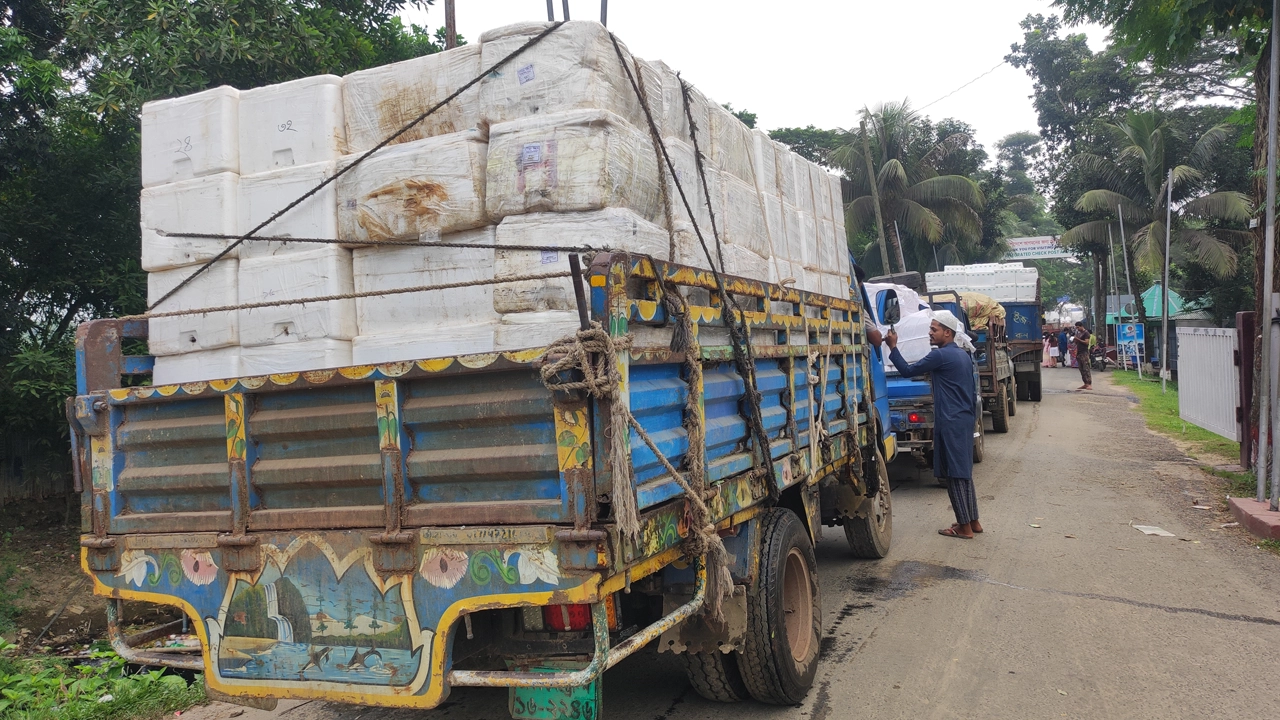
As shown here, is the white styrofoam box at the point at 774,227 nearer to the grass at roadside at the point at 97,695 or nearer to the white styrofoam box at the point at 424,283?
the white styrofoam box at the point at 424,283

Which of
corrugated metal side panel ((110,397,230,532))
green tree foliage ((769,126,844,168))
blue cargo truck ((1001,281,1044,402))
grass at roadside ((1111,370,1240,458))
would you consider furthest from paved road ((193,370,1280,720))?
green tree foliage ((769,126,844,168))

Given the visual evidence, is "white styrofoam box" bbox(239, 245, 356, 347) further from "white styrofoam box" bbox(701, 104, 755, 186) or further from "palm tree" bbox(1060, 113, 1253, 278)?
"palm tree" bbox(1060, 113, 1253, 278)

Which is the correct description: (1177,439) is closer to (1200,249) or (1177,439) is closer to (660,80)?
(660,80)

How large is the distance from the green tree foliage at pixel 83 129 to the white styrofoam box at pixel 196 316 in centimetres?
414

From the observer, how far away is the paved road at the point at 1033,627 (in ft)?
12.5

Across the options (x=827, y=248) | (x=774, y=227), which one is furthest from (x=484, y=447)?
(x=827, y=248)

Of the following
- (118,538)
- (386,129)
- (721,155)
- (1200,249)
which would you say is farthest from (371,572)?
(1200,249)

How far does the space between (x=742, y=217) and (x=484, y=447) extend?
242cm

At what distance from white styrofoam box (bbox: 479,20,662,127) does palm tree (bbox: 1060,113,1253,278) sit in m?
23.7

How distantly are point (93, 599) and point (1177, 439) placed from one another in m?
13.7

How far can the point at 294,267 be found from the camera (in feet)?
12.0

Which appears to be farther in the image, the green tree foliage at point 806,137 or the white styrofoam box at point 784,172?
the green tree foliage at point 806,137

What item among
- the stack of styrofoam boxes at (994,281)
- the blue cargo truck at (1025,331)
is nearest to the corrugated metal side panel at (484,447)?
the blue cargo truck at (1025,331)

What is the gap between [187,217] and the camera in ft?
Answer: 12.7
